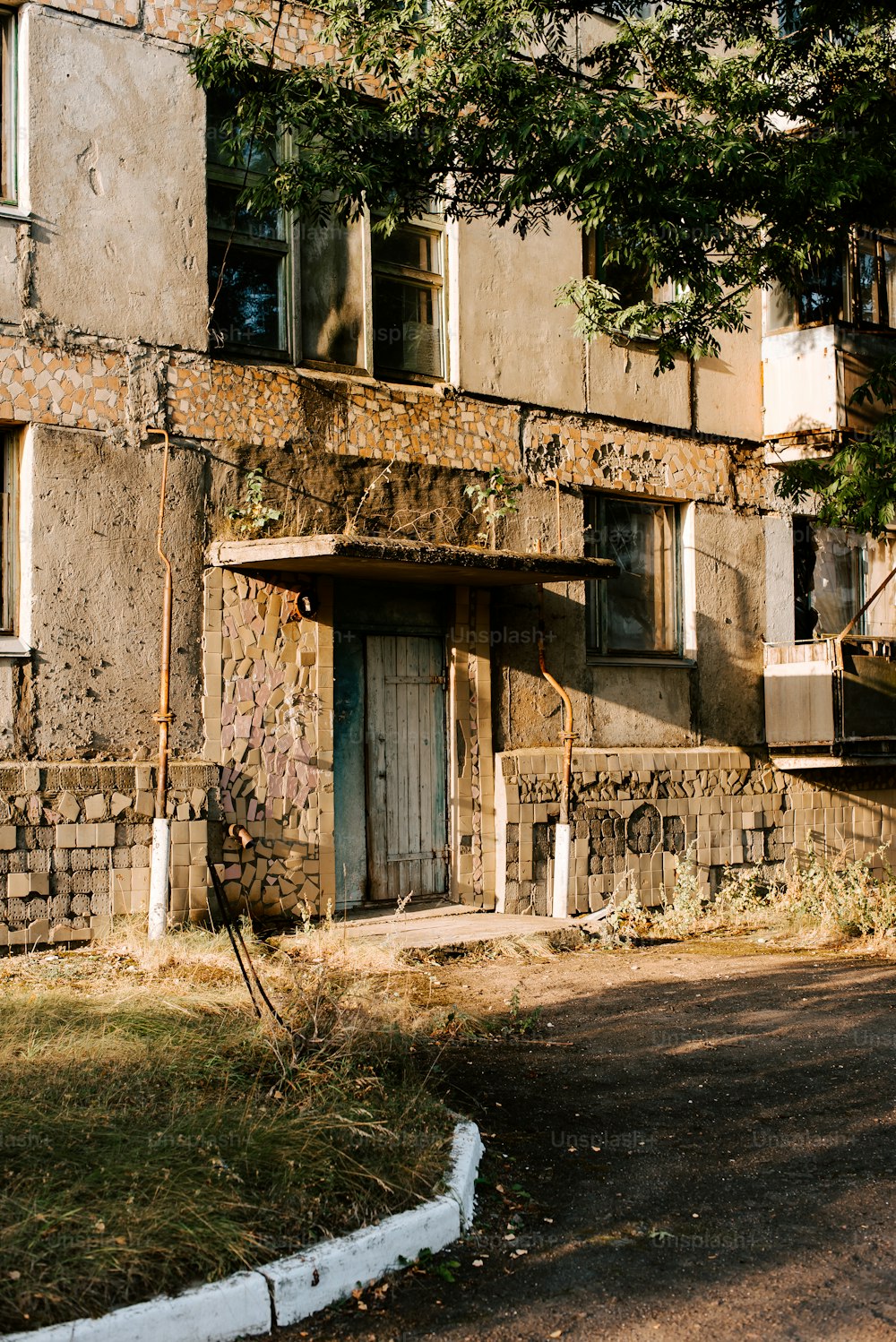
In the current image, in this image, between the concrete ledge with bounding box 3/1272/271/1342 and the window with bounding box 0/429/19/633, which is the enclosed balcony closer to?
the window with bounding box 0/429/19/633

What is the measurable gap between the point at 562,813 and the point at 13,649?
4.78m

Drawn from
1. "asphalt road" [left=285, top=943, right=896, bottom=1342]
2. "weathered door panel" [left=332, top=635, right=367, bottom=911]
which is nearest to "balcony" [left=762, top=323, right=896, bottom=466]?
"weathered door panel" [left=332, top=635, right=367, bottom=911]

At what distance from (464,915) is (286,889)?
5.20 feet

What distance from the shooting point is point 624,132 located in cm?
827

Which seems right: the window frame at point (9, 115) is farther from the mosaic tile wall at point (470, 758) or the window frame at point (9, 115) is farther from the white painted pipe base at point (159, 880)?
the mosaic tile wall at point (470, 758)

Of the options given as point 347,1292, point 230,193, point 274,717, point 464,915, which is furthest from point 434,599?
point 347,1292

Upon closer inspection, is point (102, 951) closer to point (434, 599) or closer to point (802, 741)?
point (434, 599)

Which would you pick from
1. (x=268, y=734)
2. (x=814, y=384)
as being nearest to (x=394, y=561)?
(x=268, y=734)

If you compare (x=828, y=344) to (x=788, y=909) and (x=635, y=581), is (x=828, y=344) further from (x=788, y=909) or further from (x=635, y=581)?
(x=788, y=909)

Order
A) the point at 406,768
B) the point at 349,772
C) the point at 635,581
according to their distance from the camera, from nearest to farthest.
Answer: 1. the point at 349,772
2. the point at 406,768
3. the point at 635,581

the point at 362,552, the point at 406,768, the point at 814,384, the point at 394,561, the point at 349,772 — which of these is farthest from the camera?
the point at 814,384

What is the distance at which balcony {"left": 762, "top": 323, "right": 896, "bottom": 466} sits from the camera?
12.9m

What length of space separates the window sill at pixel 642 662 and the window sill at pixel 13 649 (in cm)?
504

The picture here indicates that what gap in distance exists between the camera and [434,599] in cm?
1106
